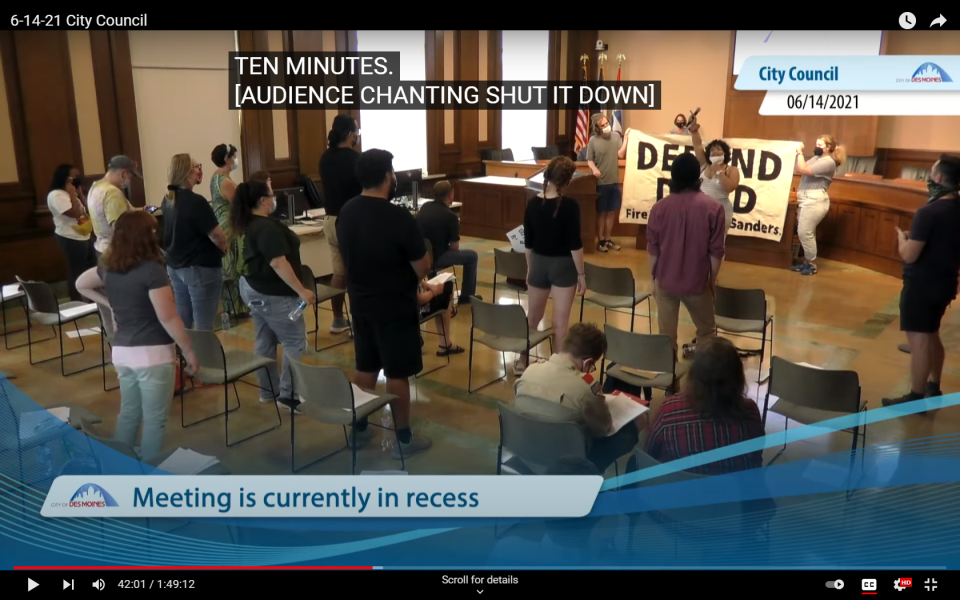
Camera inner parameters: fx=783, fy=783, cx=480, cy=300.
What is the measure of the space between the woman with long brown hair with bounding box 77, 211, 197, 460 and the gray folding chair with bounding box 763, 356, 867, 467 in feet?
9.34

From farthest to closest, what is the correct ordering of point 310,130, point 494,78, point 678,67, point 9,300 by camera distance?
point 678,67 → point 494,78 → point 310,130 → point 9,300

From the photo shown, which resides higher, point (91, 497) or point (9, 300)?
point (9, 300)

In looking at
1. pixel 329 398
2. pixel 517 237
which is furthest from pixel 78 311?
pixel 517 237

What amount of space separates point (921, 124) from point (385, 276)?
31.8 ft

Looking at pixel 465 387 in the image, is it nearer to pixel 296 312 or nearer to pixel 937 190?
pixel 296 312

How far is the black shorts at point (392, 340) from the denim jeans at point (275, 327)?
0.51 meters

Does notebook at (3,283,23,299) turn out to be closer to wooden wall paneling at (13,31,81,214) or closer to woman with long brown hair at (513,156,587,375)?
wooden wall paneling at (13,31,81,214)

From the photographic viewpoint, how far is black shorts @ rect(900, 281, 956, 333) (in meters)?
4.46

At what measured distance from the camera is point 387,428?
455 centimetres

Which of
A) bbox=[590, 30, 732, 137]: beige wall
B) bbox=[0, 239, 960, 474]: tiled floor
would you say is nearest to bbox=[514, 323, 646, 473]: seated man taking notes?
bbox=[0, 239, 960, 474]: tiled floor

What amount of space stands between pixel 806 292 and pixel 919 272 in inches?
120

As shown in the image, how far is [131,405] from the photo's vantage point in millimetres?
3639

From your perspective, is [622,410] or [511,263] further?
[511,263]
